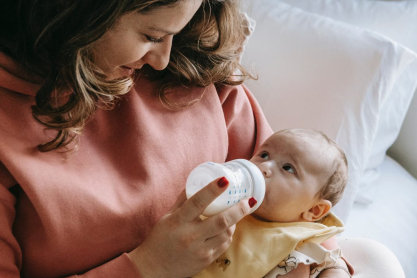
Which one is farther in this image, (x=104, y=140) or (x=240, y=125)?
(x=240, y=125)

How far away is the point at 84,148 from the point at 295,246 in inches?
20.2

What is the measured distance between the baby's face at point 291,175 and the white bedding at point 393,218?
0.55 m

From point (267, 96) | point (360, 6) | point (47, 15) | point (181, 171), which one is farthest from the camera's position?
point (360, 6)

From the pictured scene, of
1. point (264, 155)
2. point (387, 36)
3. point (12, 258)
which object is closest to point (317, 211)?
point (264, 155)

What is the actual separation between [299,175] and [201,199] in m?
0.34

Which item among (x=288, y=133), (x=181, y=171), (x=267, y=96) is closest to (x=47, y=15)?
(x=181, y=171)

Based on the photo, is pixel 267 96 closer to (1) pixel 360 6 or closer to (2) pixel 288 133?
(2) pixel 288 133

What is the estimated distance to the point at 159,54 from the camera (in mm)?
1025

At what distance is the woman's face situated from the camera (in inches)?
35.5

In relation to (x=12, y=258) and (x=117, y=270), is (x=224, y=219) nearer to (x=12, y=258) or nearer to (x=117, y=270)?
(x=117, y=270)

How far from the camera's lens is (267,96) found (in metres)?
1.65

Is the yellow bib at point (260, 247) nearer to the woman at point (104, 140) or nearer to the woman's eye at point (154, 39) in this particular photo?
the woman at point (104, 140)

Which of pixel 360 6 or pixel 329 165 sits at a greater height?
pixel 360 6

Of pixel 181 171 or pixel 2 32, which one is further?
pixel 181 171
